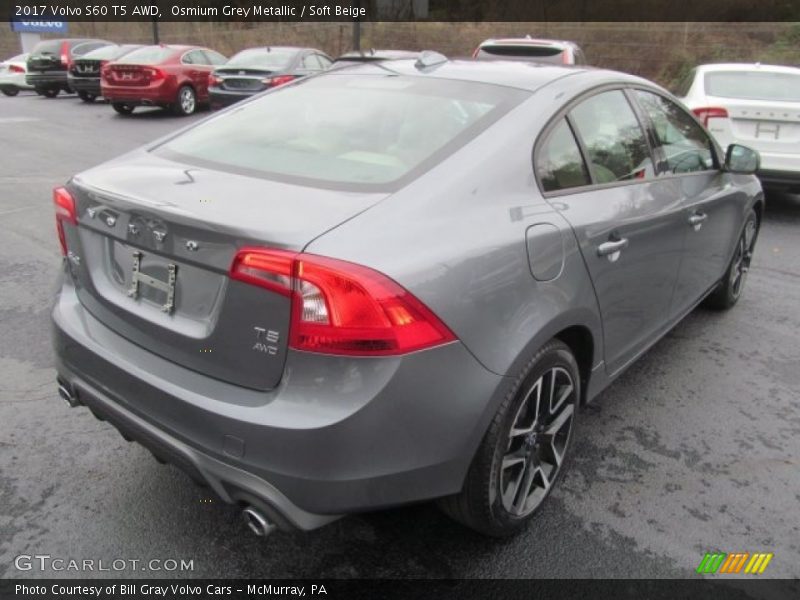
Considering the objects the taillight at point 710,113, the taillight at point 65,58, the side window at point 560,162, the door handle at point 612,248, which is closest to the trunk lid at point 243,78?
the taillight at point 65,58

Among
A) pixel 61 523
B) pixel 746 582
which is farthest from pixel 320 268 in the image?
pixel 746 582

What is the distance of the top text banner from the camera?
71.2ft

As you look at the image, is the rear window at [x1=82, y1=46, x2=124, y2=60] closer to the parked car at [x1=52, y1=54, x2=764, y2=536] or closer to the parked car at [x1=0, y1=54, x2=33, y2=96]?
the parked car at [x1=0, y1=54, x2=33, y2=96]

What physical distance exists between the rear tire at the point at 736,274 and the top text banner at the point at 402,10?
66.2 feet

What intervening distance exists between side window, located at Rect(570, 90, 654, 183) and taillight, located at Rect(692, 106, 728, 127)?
4.17 metres

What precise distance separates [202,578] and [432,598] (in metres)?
0.75

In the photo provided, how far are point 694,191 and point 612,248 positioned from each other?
1156 millimetres

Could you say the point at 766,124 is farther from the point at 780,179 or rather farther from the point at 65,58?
the point at 65,58

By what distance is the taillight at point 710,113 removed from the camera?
6.73m

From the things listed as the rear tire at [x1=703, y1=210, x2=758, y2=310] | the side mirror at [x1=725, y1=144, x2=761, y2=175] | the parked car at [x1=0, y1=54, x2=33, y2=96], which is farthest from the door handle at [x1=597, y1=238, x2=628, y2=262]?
the parked car at [x1=0, y1=54, x2=33, y2=96]

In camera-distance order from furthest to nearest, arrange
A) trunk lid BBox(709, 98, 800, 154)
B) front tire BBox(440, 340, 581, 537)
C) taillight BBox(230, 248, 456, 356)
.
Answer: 1. trunk lid BBox(709, 98, 800, 154)
2. front tire BBox(440, 340, 581, 537)
3. taillight BBox(230, 248, 456, 356)

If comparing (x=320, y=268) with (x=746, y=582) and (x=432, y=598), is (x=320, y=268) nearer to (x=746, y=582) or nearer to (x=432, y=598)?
(x=432, y=598)

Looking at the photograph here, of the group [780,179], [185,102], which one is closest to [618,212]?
[780,179]

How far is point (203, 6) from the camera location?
36938mm
